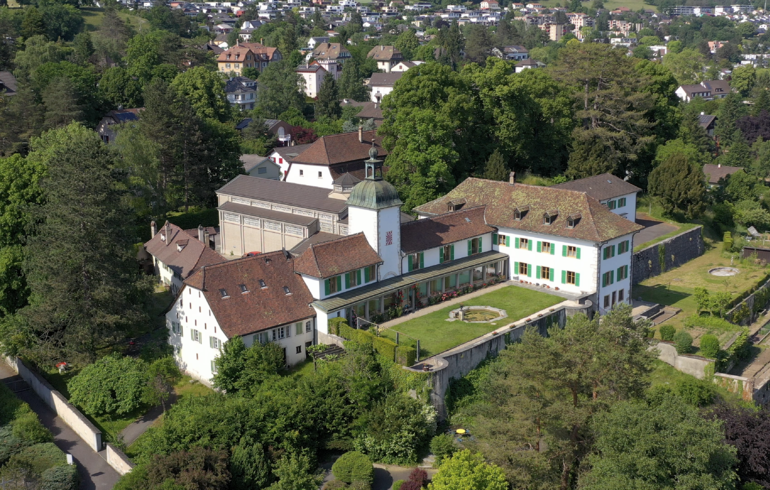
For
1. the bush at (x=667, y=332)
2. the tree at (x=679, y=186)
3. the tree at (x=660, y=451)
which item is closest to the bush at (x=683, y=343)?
the bush at (x=667, y=332)

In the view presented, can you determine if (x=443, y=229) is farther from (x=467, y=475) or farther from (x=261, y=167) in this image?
(x=261, y=167)

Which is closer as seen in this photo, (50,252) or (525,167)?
(50,252)

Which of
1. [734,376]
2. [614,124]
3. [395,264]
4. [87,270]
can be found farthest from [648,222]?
[87,270]

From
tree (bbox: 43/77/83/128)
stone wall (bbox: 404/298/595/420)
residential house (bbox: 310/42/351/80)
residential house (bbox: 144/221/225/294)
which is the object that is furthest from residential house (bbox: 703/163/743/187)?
residential house (bbox: 310/42/351/80)

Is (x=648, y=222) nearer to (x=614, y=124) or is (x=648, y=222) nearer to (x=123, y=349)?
(x=614, y=124)

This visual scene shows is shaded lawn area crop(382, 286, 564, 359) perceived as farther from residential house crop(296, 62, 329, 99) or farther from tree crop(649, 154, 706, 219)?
residential house crop(296, 62, 329, 99)

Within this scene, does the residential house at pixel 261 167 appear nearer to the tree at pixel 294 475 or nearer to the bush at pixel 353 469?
the tree at pixel 294 475
